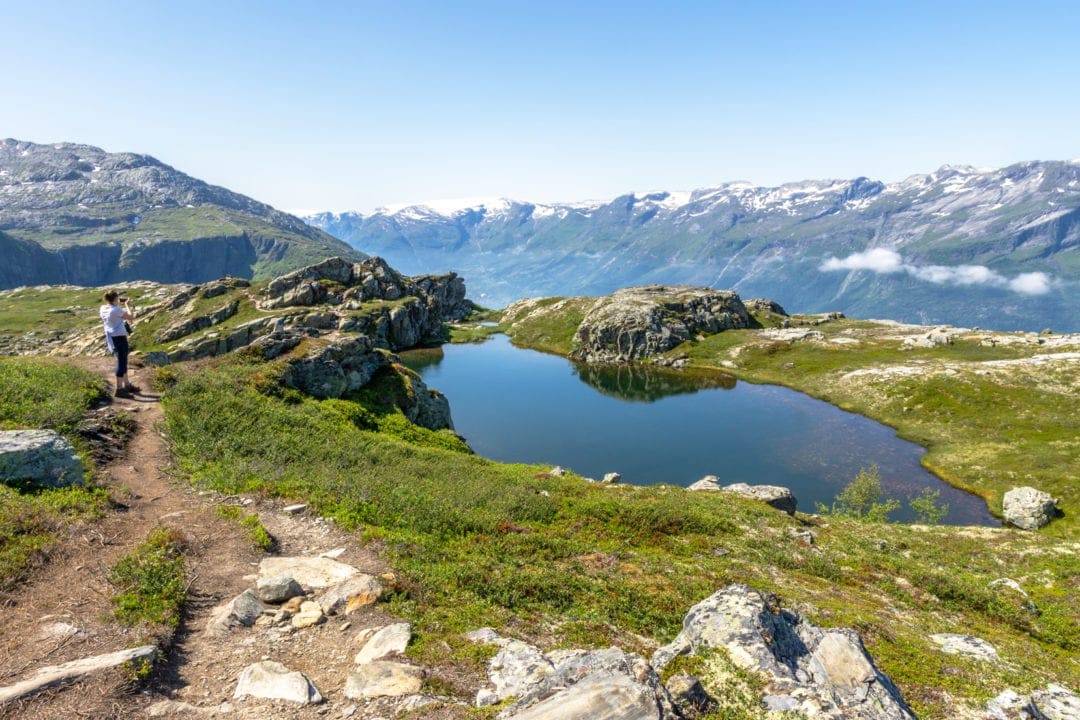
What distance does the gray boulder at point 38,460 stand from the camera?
62.9ft

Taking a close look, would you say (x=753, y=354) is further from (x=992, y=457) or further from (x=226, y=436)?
(x=226, y=436)

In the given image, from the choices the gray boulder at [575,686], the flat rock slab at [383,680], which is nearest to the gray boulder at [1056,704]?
the gray boulder at [575,686]

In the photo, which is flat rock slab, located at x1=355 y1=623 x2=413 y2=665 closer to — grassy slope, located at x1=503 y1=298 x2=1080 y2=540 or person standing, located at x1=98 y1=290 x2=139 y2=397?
person standing, located at x1=98 y1=290 x2=139 y2=397

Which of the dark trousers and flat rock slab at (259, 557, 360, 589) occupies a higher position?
the dark trousers

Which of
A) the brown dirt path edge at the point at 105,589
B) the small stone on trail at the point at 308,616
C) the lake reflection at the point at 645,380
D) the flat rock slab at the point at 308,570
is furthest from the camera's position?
the lake reflection at the point at 645,380

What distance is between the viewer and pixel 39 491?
62.7 feet

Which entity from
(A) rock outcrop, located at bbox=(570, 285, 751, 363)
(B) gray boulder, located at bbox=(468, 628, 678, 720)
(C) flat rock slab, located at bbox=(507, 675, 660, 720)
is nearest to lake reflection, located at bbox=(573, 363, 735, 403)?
(A) rock outcrop, located at bbox=(570, 285, 751, 363)

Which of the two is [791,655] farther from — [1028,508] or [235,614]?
[1028,508]

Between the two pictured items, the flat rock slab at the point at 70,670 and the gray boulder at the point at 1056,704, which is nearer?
the flat rock slab at the point at 70,670

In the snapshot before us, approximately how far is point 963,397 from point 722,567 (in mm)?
111878

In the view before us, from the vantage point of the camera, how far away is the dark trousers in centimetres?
3139

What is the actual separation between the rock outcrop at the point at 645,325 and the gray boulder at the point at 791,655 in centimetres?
15710

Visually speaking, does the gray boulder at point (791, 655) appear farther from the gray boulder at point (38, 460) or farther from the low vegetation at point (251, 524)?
the gray boulder at point (38, 460)

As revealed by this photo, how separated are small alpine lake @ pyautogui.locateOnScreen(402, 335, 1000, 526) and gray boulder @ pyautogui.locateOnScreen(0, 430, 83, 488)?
202 ft
